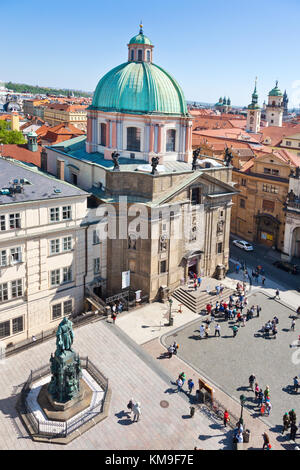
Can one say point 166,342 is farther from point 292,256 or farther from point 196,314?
point 292,256

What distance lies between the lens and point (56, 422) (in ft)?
95.1

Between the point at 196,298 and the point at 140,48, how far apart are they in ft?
105

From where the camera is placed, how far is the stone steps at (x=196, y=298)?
153 feet

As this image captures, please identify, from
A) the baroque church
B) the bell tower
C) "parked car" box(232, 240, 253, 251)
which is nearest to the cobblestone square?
the baroque church

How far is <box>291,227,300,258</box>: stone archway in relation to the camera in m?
61.5

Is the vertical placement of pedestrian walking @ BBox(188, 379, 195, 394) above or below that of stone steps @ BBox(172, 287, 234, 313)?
below

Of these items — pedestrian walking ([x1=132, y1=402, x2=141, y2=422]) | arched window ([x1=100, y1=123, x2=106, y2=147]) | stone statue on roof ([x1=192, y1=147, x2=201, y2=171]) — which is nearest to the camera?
pedestrian walking ([x1=132, y1=402, x2=141, y2=422])

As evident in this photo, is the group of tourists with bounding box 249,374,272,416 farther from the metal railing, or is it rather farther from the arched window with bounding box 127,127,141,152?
the arched window with bounding box 127,127,141,152

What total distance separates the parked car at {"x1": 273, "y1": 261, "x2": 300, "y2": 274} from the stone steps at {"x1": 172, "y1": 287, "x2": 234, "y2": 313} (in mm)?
13917

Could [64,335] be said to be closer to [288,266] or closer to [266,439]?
[266,439]

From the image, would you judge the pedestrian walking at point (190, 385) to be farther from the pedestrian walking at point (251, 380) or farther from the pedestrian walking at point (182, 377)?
the pedestrian walking at point (251, 380)

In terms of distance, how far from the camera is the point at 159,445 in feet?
91.8

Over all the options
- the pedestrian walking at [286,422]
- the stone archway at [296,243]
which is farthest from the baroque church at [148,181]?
the pedestrian walking at [286,422]
